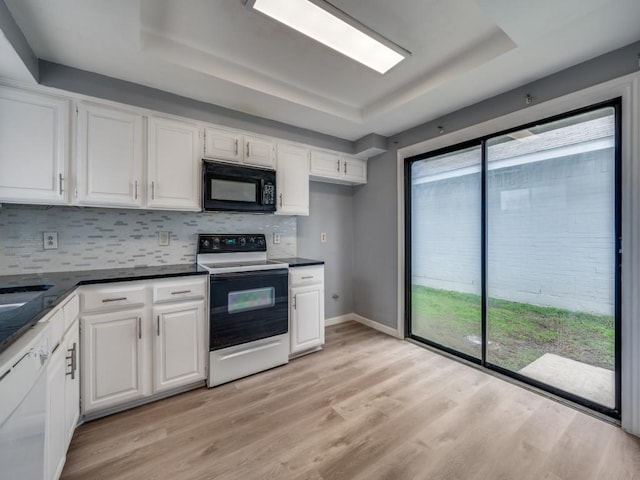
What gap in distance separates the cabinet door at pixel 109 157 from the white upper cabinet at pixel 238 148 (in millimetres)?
526

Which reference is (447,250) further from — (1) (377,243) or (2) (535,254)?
(1) (377,243)

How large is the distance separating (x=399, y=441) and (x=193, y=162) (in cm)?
251

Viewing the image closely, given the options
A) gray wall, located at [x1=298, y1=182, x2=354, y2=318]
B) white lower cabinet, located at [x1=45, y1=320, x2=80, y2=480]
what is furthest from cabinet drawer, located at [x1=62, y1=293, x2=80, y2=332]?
gray wall, located at [x1=298, y1=182, x2=354, y2=318]

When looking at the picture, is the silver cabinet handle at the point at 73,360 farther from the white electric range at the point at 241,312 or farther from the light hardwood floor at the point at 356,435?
the white electric range at the point at 241,312

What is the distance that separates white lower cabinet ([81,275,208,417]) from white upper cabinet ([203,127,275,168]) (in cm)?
113

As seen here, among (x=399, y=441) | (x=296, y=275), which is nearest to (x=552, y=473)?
(x=399, y=441)

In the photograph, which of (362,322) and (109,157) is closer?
(109,157)

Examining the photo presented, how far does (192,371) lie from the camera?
2.14 metres

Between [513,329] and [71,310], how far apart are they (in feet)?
10.4

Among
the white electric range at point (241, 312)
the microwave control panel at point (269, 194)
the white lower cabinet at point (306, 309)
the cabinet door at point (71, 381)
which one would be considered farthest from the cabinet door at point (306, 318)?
the cabinet door at point (71, 381)

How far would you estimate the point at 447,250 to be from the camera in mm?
2875

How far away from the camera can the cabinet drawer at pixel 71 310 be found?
147 cm

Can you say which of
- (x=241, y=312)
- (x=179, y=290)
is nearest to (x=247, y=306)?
(x=241, y=312)

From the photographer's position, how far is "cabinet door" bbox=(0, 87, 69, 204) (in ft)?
5.74
